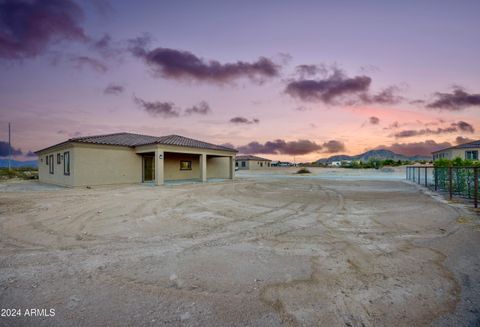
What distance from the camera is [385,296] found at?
Answer: 2.77 m

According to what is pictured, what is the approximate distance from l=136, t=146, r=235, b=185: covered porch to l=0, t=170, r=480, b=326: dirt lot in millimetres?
11131

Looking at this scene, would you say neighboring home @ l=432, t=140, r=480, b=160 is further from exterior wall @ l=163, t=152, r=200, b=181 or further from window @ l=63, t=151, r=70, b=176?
window @ l=63, t=151, r=70, b=176

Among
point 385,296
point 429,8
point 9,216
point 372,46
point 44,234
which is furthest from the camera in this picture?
point 372,46

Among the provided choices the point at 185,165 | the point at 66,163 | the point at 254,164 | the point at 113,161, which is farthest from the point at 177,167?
the point at 254,164

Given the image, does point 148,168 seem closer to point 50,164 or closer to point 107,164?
point 107,164

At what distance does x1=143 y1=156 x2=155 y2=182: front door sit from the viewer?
20.0 meters

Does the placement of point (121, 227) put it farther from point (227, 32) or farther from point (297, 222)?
point (227, 32)

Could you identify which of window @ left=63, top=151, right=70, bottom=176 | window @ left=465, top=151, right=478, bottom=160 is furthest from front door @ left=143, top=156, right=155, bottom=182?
window @ left=465, top=151, right=478, bottom=160

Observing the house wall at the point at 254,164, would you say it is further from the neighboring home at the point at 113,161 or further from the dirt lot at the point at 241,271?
the dirt lot at the point at 241,271

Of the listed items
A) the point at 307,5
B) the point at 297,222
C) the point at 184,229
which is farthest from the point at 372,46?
the point at 184,229

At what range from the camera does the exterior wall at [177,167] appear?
21312mm

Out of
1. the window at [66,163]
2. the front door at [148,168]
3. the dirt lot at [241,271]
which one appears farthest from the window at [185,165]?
the dirt lot at [241,271]

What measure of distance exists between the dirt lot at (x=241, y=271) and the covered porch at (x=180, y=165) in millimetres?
11131

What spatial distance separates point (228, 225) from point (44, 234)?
425cm
